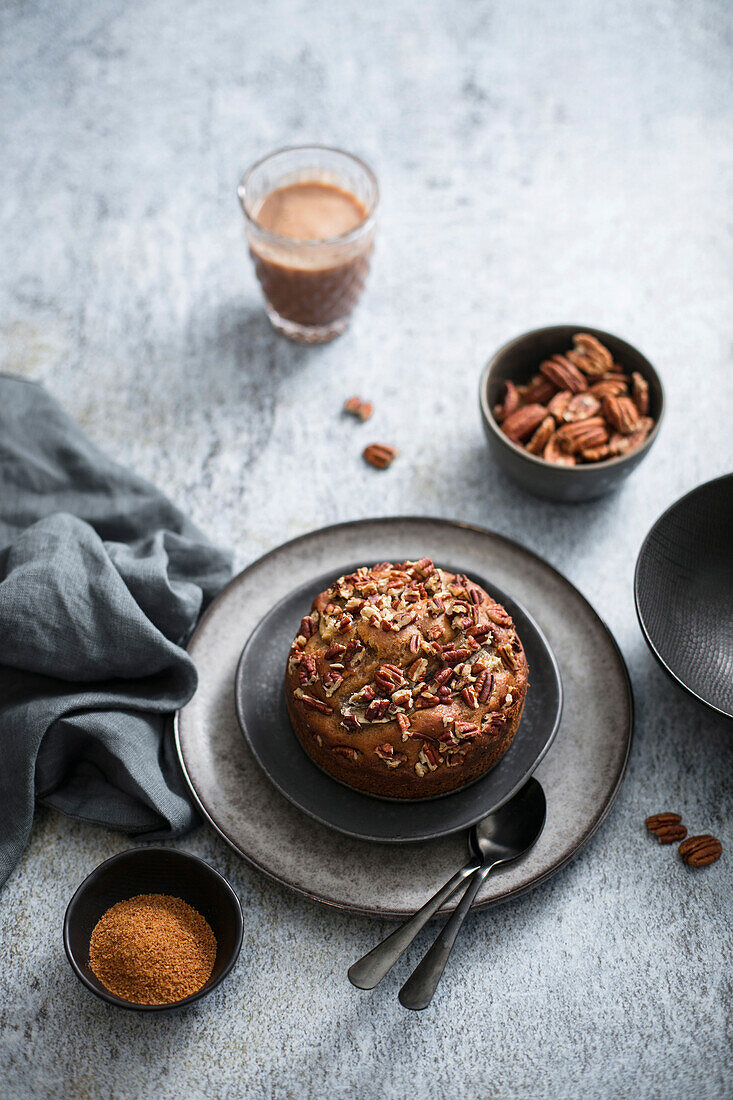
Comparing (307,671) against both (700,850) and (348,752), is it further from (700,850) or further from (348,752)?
(700,850)

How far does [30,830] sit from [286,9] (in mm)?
2803

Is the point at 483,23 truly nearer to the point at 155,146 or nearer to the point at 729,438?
the point at 155,146

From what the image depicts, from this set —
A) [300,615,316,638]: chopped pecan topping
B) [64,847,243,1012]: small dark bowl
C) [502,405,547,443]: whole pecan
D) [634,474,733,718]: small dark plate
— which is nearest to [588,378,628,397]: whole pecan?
[502,405,547,443]: whole pecan

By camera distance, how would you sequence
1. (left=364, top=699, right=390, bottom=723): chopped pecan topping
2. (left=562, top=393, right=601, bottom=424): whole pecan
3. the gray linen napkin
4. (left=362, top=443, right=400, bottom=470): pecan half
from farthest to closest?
1. (left=362, top=443, right=400, bottom=470): pecan half
2. (left=562, top=393, right=601, bottom=424): whole pecan
3. the gray linen napkin
4. (left=364, top=699, right=390, bottom=723): chopped pecan topping

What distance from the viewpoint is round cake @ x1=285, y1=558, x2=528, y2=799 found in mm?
1521

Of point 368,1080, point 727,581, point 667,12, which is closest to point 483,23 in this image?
point 667,12

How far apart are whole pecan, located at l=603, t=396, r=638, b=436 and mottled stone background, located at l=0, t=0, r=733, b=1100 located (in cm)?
18

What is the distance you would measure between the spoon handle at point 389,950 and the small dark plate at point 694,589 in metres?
0.61

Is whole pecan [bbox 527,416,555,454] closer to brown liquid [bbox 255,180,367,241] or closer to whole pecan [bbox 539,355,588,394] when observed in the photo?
whole pecan [bbox 539,355,588,394]

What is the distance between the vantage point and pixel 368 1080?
4.71ft

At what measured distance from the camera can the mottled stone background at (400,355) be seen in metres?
1.47

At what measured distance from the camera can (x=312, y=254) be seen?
7.14ft

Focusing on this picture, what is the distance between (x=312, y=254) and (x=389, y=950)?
60.6 inches

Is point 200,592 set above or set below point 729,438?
below
